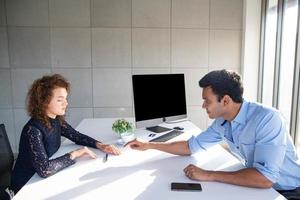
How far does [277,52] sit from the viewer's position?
3.09 meters

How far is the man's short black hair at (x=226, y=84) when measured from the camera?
142 cm

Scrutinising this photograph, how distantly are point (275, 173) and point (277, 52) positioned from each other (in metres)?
2.25

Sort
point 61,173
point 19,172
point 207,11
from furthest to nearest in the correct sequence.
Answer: point 207,11
point 19,172
point 61,173

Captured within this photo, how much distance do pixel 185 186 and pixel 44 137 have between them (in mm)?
929

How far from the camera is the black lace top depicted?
1.39 m

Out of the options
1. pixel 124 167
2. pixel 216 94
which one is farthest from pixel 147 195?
pixel 216 94

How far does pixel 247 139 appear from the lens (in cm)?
142

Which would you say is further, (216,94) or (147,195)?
(216,94)

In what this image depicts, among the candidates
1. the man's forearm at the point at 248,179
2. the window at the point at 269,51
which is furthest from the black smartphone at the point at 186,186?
the window at the point at 269,51

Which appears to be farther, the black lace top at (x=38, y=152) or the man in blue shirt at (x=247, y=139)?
the black lace top at (x=38, y=152)

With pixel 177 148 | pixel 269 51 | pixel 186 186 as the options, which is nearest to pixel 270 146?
pixel 186 186

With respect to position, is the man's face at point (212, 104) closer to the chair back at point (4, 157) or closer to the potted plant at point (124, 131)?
the potted plant at point (124, 131)

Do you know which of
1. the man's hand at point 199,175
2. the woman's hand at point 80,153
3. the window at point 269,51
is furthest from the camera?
the window at point 269,51

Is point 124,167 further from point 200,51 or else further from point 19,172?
point 200,51
